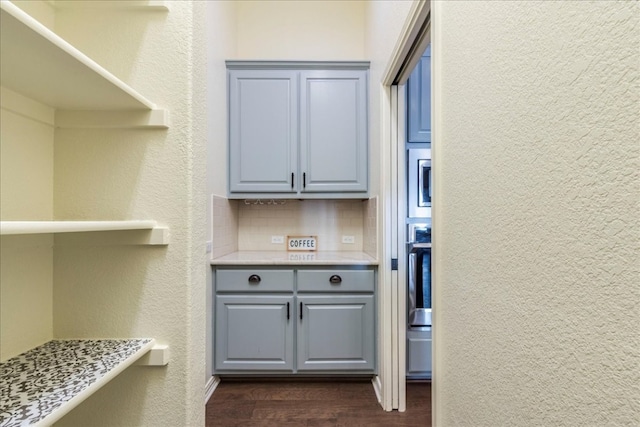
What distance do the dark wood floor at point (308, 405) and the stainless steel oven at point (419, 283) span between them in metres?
0.48

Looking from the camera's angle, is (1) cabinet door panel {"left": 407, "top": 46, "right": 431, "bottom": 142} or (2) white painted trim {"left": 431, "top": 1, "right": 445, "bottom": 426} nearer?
(2) white painted trim {"left": 431, "top": 1, "right": 445, "bottom": 426}

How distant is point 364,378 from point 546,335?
2.09m

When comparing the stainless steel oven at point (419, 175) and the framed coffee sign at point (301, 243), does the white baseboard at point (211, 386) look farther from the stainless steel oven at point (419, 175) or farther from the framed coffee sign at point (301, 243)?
the stainless steel oven at point (419, 175)

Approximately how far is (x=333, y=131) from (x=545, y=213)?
87.3 inches

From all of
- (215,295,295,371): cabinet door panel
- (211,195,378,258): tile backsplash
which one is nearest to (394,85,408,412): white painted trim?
(215,295,295,371): cabinet door panel

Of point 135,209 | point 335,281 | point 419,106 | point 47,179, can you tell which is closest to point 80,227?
point 135,209

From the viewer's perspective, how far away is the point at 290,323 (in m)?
2.34

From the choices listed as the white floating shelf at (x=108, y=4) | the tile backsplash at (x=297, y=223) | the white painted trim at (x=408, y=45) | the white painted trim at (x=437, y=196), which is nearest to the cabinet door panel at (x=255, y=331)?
the tile backsplash at (x=297, y=223)

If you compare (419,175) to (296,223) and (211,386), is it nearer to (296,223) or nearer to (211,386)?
(296,223)

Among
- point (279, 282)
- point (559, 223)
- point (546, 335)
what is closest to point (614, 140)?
point (559, 223)

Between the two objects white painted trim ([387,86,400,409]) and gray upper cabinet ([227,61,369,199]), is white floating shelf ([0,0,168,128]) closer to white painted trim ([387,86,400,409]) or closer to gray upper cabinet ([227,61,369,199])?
white painted trim ([387,86,400,409])

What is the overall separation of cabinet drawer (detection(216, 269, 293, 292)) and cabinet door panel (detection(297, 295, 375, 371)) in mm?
164

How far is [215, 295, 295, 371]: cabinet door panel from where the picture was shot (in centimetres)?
233

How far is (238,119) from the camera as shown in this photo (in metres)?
2.67
